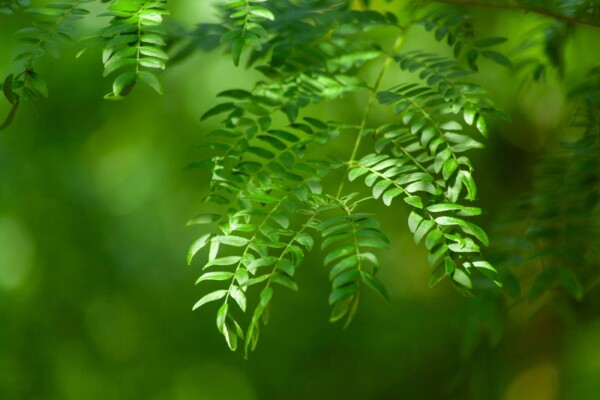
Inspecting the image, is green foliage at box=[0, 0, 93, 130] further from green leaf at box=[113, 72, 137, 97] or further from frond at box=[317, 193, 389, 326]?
frond at box=[317, 193, 389, 326]

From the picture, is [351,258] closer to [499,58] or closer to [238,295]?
[238,295]

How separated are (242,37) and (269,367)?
1427 mm

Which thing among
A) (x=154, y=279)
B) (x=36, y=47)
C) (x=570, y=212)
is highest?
(x=36, y=47)

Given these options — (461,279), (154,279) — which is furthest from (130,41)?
(154,279)

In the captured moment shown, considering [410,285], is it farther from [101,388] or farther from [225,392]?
[101,388]

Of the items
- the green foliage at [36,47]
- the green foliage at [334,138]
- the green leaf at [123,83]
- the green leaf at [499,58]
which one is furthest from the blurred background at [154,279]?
the green leaf at [123,83]

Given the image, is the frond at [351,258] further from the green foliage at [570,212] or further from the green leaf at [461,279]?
the green foliage at [570,212]

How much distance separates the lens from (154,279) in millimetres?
2031

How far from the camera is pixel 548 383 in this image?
1.82 meters

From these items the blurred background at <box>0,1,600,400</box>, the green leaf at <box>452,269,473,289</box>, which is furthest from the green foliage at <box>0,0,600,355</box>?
the blurred background at <box>0,1,600,400</box>

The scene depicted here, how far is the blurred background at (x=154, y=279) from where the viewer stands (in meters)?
1.98

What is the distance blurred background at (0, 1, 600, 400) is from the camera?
198 centimetres

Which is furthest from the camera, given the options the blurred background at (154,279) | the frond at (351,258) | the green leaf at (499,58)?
the blurred background at (154,279)

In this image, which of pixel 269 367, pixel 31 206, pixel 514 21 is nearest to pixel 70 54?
pixel 31 206
